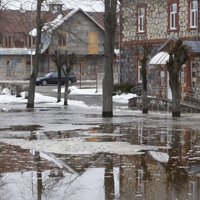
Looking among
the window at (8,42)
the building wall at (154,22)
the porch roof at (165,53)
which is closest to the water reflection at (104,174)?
the porch roof at (165,53)

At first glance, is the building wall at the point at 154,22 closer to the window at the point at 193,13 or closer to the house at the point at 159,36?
the house at the point at 159,36

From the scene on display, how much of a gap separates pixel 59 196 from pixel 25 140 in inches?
286

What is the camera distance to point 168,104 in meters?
33.4

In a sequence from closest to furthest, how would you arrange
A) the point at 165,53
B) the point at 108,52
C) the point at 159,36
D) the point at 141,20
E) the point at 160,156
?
1. the point at 160,156
2. the point at 108,52
3. the point at 165,53
4. the point at 159,36
5. the point at 141,20

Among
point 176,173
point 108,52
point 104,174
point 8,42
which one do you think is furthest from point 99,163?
point 8,42

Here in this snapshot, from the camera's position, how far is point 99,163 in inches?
491

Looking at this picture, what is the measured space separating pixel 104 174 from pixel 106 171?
1.04ft

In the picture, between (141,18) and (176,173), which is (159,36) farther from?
(176,173)

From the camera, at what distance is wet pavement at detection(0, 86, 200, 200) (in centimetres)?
971

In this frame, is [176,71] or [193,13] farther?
[193,13]

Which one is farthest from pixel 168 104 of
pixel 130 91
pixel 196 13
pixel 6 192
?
pixel 6 192

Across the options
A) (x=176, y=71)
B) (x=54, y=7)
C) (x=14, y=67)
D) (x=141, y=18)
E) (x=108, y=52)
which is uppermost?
(x=54, y=7)

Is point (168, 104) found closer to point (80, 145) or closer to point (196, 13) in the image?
point (196, 13)

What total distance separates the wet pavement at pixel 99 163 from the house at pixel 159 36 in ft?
56.1
